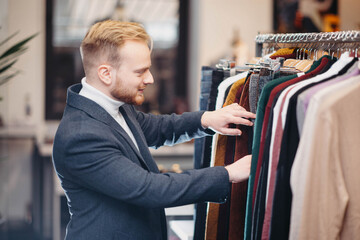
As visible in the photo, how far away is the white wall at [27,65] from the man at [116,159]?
2.86 m

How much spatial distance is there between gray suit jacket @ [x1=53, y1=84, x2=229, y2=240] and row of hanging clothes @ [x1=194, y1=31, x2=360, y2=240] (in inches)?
6.5

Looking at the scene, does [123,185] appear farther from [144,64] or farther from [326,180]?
[326,180]

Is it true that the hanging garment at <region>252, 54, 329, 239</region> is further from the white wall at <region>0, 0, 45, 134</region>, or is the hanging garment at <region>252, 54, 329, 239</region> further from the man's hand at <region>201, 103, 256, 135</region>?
the white wall at <region>0, 0, 45, 134</region>

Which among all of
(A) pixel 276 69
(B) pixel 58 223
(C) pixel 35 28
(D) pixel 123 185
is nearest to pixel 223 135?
(A) pixel 276 69

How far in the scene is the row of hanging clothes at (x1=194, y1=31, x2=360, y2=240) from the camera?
3.95 ft

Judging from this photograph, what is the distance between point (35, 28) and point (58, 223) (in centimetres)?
172

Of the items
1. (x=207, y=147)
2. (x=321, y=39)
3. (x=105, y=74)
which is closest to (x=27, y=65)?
(x=207, y=147)

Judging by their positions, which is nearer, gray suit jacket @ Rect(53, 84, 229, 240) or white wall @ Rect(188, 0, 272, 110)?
gray suit jacket @ Rect(53, 84, 229, 240)

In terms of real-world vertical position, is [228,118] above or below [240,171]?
above

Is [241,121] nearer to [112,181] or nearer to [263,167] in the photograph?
[263,167]

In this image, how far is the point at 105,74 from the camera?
1514 millimetres

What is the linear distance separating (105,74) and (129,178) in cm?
34

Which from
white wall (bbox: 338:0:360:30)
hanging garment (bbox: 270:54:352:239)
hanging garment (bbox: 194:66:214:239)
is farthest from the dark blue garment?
white wall (bbox: 338:0:360:30)

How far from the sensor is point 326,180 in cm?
120
